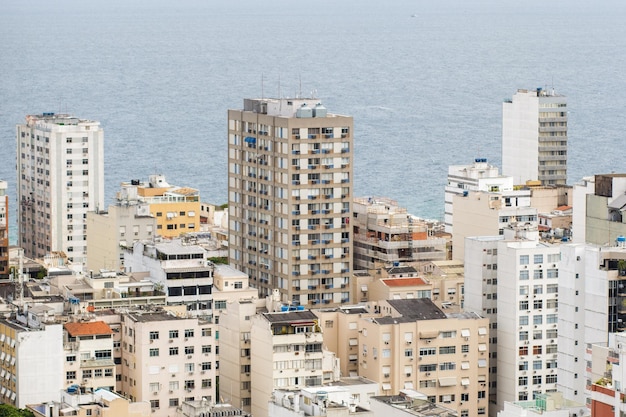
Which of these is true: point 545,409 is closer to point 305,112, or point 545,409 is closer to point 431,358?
point 431,358

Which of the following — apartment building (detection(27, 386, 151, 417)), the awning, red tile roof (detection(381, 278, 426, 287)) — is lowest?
the awning

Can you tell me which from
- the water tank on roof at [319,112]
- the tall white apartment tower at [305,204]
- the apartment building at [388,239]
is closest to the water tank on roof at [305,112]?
the tall white apartment tower at [305,204]

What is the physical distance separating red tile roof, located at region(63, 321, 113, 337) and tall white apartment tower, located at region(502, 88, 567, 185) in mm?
49299

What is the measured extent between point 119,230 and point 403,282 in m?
19.0

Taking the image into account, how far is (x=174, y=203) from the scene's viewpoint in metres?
121

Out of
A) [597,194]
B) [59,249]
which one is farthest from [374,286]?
[59,249]

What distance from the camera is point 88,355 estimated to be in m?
81.0

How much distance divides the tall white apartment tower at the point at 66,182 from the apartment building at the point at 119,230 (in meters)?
9.44

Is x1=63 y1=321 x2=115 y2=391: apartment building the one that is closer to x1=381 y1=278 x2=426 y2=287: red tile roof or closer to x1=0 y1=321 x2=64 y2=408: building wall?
x1=0 y1=321 x2=64 y2=408: building wall

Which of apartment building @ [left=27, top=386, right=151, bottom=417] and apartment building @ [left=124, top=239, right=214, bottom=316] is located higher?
apartment building @ [left=124, top=239, right=214, bottom=316]

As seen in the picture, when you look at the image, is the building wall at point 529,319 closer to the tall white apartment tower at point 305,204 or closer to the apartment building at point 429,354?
the apartment building at point 429,354

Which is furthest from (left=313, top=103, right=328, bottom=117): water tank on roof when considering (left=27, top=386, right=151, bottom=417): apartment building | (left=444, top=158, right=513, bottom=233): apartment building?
(left=27, top=386, right=151, bottom=417): apartment building

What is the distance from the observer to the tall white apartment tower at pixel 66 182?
122 meters

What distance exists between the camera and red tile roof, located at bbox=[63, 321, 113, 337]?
267 feet
